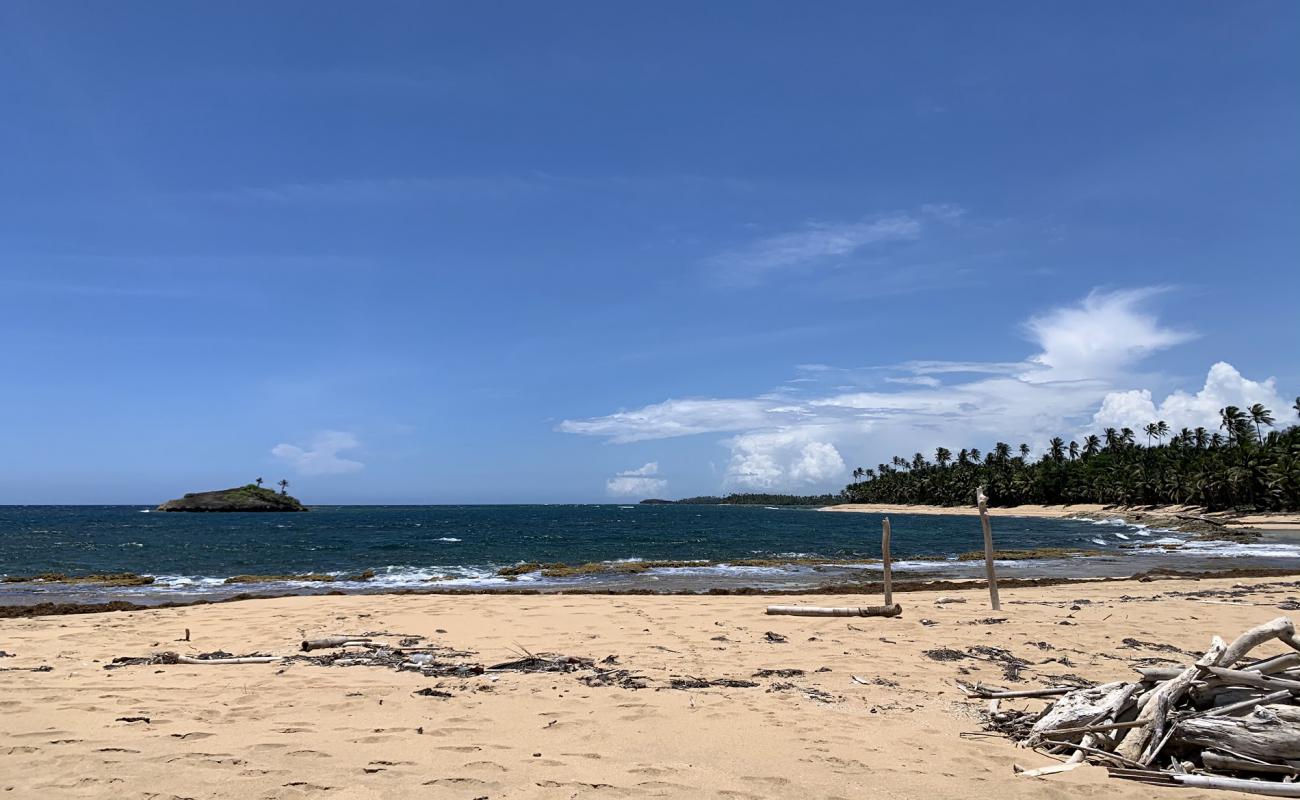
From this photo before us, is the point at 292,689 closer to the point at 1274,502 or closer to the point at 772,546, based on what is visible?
the point at 772,546

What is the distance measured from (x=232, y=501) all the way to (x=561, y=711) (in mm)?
176020

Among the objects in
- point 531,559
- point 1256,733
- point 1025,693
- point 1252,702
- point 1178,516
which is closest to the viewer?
point 1256,733

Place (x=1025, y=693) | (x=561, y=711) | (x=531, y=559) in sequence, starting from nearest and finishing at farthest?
(x=561, y=711) < (x=1025, y=693) < (x=531, y=559)

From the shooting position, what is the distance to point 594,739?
282 inches

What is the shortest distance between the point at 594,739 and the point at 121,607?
1761 centimetres

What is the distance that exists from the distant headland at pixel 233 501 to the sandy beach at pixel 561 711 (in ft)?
535

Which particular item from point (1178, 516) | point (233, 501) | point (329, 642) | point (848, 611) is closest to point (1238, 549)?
→ point (848, 611)

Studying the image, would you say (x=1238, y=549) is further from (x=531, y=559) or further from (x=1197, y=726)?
(x=1197, y=726)

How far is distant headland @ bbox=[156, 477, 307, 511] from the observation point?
15600 centimetres

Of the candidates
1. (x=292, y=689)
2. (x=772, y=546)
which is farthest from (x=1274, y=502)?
(x=292, y=689)

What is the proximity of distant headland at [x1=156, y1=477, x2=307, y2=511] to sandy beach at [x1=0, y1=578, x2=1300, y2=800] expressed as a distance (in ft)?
535

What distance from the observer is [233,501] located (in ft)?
520

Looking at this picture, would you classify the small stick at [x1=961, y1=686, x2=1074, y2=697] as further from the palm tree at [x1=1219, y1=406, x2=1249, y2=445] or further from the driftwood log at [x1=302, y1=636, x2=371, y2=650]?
the palm tree at [x1=1219, y1=406, x2=1249, y2=445]

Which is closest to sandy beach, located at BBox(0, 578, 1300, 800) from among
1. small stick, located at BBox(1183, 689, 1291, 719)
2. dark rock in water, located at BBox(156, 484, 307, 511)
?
small stick, located at BBox(1183, 689, 1291, 719)
